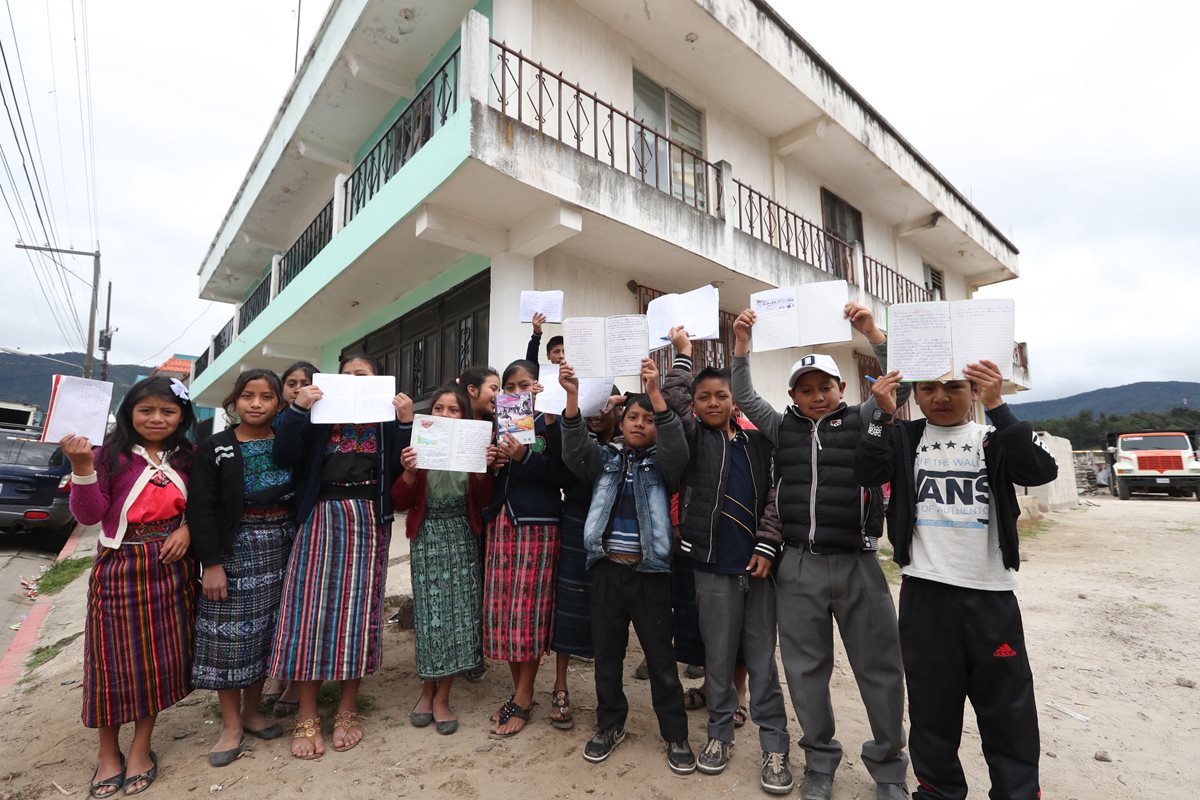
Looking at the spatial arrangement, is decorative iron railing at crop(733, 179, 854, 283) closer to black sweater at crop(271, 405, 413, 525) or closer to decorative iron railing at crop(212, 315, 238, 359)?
black sweater at crop(271, 405, 413, 525)

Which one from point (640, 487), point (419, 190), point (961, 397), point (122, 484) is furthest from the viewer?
point (419, 190)

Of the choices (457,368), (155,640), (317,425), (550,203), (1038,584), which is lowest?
(1038,584)

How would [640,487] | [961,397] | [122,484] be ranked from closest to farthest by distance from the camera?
[961,397] → [122,484] → [640,487]

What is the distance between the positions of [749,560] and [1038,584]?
5.36 m

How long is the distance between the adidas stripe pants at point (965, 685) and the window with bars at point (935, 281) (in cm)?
1246

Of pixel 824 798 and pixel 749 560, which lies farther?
pixel 749 560

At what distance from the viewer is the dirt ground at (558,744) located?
232 cm

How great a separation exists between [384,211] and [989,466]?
5602mm

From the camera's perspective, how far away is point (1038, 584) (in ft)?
19.6

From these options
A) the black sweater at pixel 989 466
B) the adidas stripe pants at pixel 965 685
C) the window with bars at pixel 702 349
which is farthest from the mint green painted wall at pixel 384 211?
→ the adidas stripe pants at pixel 965 685

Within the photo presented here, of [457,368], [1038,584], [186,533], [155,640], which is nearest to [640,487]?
[186,533]

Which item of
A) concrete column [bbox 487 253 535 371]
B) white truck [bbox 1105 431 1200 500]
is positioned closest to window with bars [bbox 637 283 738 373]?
concrete column [bbox 487 253 535 371]

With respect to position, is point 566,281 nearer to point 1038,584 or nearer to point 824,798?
point 824,798

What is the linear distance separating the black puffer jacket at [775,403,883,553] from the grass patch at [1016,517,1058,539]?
9066 millimetres
